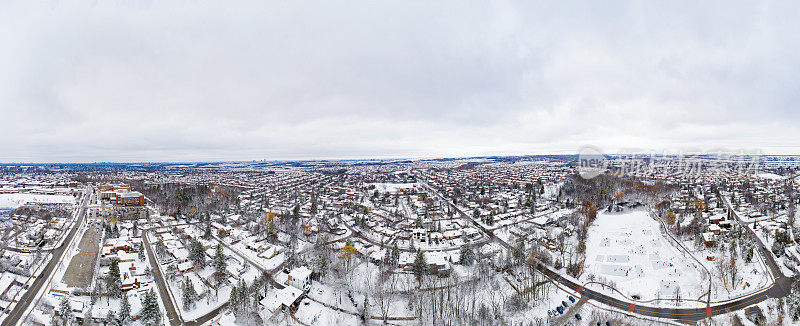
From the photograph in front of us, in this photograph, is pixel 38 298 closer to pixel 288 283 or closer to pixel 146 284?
pixel 146 284

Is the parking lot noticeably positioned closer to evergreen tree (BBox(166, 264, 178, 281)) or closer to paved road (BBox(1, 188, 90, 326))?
paved road (BBox(1, 188, 90, 326))

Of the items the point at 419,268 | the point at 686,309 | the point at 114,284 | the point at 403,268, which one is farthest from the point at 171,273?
the point at 686,309

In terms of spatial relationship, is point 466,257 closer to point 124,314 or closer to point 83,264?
point 124,314

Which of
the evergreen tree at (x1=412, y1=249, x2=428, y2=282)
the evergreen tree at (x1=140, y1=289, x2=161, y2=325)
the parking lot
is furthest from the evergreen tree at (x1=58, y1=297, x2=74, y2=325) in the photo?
the evergreen tree at (x1=412, y1=249, x2=428, y2=282)

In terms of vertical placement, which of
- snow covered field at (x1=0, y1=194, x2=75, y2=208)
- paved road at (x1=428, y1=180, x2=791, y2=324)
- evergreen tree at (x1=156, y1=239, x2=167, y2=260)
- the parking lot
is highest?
snow covered field at (x1=0, y1=194, x2=75, y2=208)

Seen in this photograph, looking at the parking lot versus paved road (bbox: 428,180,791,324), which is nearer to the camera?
paved road (bbox: 428,180,791,324)

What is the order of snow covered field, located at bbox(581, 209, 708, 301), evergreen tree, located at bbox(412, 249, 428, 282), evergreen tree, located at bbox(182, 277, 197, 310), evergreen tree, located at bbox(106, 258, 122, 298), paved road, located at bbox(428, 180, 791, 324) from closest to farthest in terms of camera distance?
paved road, located at bbox(428, 180, 791, 324) → evergreen tree, located at bbox(182, 277, 197, 310) → evergreen tree, located at bbox(106, 258, 122, 298) → snow covered field, located at bbox(581, 209, 708, 301) → evergreen tree, located at bbox(412, 249, 428, 282)
